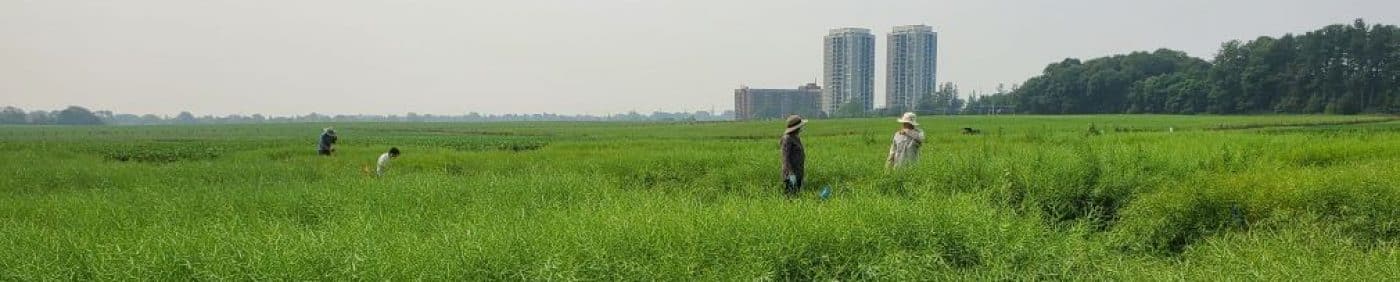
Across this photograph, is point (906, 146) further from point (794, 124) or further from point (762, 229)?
point (762, 229)

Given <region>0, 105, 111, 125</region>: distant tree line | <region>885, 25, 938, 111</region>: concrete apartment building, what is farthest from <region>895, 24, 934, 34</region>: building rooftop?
<region>0, 105, 111, 125</region>: distant tree line

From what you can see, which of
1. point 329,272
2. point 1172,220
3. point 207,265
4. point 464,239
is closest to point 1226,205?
point 1172,220

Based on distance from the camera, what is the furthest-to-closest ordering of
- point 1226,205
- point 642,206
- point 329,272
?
point 1226,205, point 642,206, point 329,272

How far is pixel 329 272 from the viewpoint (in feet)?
14.4

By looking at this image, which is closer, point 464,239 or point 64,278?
point 64,278

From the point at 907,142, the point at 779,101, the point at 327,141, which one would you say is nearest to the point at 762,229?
the point at 907,142

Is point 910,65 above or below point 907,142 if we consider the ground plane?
above

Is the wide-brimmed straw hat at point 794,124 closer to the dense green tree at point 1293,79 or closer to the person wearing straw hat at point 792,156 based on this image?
the person wearing straw hat at point 792,156

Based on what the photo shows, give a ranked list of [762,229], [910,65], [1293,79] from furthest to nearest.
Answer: [910,65] → [1293,79] → [762,229]

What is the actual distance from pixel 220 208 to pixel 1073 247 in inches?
285

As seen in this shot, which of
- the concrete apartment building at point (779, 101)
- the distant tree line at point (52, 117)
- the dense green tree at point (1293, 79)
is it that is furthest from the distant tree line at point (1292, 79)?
the distant tree line at point (52, 117)

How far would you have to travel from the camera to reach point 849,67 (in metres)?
137

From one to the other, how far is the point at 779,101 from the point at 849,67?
49.6 ft

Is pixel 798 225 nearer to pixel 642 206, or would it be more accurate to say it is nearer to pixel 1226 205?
pixel 642 206
